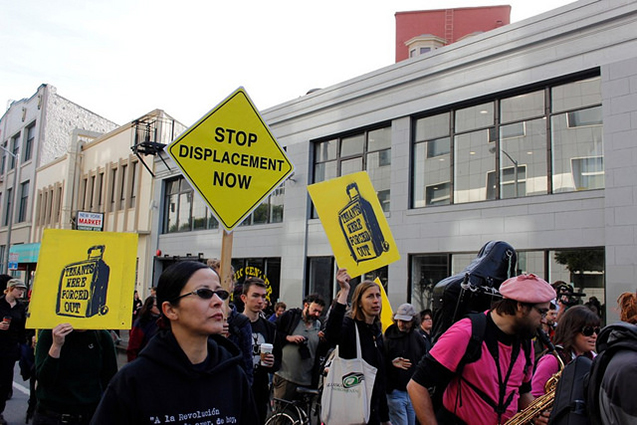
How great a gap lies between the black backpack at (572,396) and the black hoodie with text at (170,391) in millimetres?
1515

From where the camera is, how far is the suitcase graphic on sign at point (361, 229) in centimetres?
645

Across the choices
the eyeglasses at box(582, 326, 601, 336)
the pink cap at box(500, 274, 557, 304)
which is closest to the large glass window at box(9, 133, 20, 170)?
the eyeglasses at box(582, 326, 601, 336)

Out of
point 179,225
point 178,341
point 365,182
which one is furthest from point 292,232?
point 178,341

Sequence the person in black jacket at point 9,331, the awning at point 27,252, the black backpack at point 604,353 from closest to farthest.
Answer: the black backpack at point 604,353 → the person in black jacket at point 9,331 → the awning at point 27,252

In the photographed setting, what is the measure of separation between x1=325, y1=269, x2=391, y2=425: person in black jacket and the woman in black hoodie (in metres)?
2.67

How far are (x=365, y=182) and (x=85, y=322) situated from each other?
340cm

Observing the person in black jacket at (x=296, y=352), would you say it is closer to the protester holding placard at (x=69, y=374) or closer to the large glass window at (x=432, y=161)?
the protester holding placard at (x=69, y=374)

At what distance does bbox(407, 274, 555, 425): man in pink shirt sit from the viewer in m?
3.32

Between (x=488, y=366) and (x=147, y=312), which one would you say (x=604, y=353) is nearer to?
(x=488, y=366)

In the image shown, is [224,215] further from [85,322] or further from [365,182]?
[365,182]

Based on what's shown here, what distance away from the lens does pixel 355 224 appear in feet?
21.5

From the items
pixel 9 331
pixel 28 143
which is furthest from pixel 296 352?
pixel 28 143

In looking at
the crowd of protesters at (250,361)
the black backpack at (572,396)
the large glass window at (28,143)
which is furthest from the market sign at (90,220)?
the black backpack at (572,396)

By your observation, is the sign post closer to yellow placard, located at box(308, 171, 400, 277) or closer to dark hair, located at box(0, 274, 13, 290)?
yellow placard, located at box(308, 171, 400, 277)
